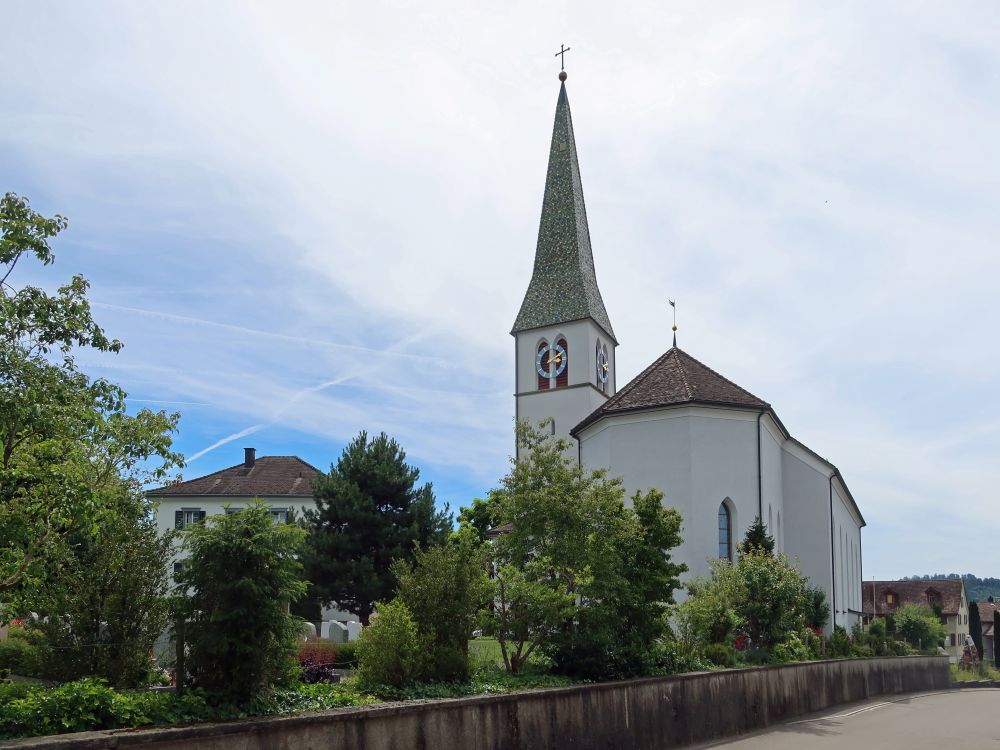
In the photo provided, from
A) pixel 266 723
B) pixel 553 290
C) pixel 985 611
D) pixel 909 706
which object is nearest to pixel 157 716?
pixel 266 723

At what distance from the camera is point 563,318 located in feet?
190

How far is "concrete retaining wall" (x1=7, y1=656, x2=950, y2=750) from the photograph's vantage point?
8992 millimetres

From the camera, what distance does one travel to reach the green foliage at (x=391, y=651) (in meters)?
12.3

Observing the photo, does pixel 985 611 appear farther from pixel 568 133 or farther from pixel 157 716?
pixel 157 716

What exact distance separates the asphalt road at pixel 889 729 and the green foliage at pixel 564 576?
3060 mm

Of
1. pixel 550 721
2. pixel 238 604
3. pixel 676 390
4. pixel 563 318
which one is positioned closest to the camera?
pixel 238 604

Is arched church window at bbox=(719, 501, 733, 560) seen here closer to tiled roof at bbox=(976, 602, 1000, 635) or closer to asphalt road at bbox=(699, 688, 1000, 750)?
asphalt road at bbox=(699, 688, 1000, 750)

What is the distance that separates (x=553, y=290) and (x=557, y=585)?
45101 mm

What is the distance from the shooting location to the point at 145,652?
35.2 ft

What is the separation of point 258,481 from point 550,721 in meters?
53.0

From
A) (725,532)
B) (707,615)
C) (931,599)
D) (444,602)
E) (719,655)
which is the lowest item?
(931,599)

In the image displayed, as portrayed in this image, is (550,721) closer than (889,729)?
Yes

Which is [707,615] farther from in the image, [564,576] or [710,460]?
[710,460]

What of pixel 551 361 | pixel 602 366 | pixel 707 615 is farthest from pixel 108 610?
pixel 602 366
